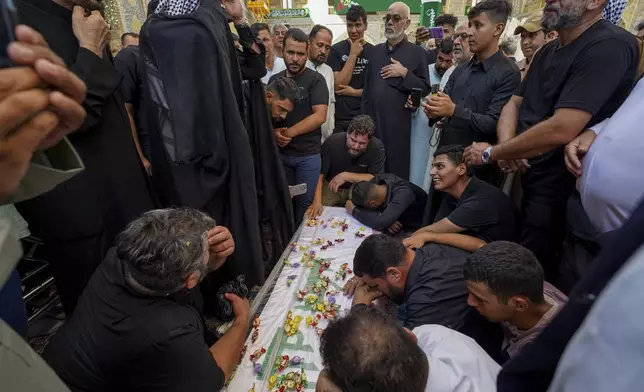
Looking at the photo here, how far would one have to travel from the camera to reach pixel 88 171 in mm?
1558

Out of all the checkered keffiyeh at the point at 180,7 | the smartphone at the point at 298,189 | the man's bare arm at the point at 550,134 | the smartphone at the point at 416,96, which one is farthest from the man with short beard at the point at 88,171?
the smartphone at the point at 416,96

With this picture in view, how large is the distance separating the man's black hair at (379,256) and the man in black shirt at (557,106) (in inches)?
31.9

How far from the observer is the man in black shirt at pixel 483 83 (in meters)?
2.39

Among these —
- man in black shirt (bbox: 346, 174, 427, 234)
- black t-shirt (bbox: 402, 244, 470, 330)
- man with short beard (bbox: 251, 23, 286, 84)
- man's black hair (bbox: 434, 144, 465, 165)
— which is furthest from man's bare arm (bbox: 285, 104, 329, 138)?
black t-shirt (bbox: 402, 244, 470, 330)

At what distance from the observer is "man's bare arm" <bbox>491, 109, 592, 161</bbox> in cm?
162

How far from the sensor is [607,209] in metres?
1.22

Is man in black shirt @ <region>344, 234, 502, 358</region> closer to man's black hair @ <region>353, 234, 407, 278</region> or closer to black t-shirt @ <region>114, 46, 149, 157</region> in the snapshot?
man's black hair @ <region>353, 234, 407, 278</region>

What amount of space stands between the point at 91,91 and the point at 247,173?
725 mm

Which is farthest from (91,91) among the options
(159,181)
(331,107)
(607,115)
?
(331,107)

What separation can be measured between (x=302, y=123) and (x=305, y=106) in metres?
0.19

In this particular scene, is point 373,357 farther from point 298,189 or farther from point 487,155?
point 298,189

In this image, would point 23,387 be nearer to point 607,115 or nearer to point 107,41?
point 107,41

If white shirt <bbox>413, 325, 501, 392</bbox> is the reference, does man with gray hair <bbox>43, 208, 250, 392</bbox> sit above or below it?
above

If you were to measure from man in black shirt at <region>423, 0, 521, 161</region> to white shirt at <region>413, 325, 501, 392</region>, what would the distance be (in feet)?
5.15
